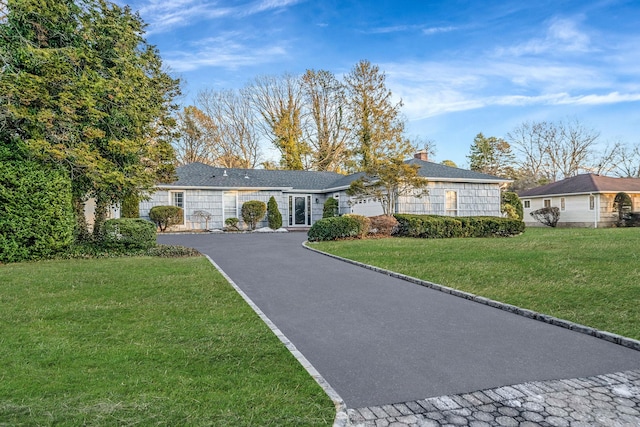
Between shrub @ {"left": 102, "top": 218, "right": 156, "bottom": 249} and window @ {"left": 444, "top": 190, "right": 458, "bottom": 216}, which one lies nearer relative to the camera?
shrub @ {"left": 102, "top": 218, "right": 156, "bottom": 249}

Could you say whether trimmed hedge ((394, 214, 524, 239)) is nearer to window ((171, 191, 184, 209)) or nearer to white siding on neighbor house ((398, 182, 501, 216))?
white siding on neighbor house ((398, 182, 501, 216))

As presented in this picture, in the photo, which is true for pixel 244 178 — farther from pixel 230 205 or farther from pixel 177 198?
pixel 177 198

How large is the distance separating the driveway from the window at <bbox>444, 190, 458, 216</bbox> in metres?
13.5

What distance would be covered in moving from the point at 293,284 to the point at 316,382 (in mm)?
4405

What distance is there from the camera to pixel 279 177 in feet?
84.3

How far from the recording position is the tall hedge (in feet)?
32.3

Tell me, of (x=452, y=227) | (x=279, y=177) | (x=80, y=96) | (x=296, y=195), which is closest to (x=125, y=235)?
(x=80, y=96)

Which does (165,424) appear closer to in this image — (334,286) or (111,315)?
(111,315)

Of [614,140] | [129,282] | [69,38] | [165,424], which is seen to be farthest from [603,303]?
[614,140]

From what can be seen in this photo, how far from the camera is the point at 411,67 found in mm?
16531

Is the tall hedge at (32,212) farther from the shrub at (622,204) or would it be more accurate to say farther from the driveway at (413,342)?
the shrub at (622,204)

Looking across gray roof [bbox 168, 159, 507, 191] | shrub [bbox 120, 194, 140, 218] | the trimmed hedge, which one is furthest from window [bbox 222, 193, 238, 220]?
the trimmed hedge

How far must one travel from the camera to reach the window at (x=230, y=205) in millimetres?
21859

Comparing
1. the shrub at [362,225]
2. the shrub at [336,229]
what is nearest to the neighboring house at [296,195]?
the shrub at [362,225]
